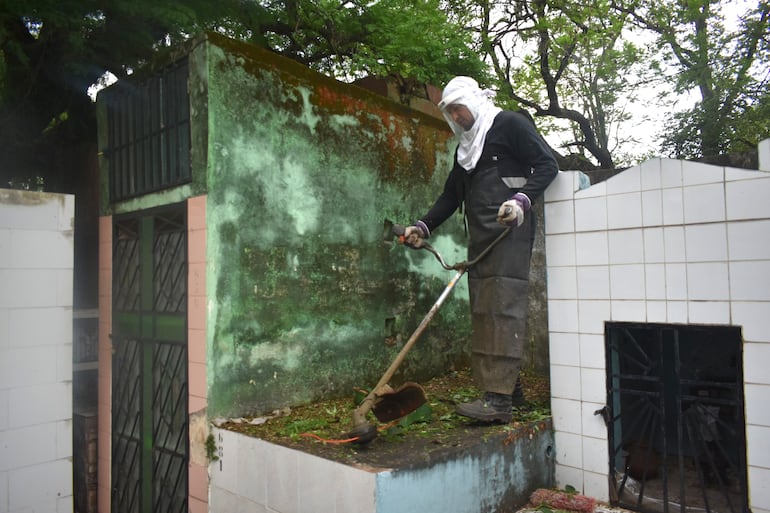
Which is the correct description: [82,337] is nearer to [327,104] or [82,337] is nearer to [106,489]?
[106,489]

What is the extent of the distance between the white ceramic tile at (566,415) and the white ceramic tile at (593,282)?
773mm

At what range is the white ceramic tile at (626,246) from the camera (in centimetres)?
362

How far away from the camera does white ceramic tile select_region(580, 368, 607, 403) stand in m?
3.74

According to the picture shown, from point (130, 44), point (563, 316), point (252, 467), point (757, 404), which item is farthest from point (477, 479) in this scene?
point (130, 44)

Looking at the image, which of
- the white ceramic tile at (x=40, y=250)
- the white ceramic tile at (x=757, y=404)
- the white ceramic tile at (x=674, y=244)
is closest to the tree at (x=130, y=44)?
the white ceramic tile at (x=40, y=250)

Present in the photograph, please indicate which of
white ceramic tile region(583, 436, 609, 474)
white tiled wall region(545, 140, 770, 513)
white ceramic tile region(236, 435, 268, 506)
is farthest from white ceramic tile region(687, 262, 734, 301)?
white ceramic tile region(236, 435, 268, 506)

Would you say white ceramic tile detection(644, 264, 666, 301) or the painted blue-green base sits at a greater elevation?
white ceramic tile detection(644, 264, 666, 301)

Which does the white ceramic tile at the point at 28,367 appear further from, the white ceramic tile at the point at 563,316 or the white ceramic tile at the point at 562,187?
the white ceramic tile at the point at 562,187

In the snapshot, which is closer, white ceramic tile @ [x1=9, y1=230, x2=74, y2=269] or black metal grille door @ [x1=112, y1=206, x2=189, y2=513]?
white ceramic tile @ [x1=9, y1=230, x2=74, y2=269]

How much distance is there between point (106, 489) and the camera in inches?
201

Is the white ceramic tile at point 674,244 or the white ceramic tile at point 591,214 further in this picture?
the white ceramic tile at point 591,214

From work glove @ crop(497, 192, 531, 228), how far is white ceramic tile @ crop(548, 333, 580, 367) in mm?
1001

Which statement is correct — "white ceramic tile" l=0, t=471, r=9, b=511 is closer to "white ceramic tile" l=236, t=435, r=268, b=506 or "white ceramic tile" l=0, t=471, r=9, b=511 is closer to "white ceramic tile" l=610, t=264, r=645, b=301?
"white ceramic tile" l=236, t=435, r=268, b=506

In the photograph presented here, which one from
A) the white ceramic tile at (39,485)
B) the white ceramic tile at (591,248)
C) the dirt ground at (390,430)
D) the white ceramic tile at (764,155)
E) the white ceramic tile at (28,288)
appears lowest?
the white ceramic tile at (39,485)
